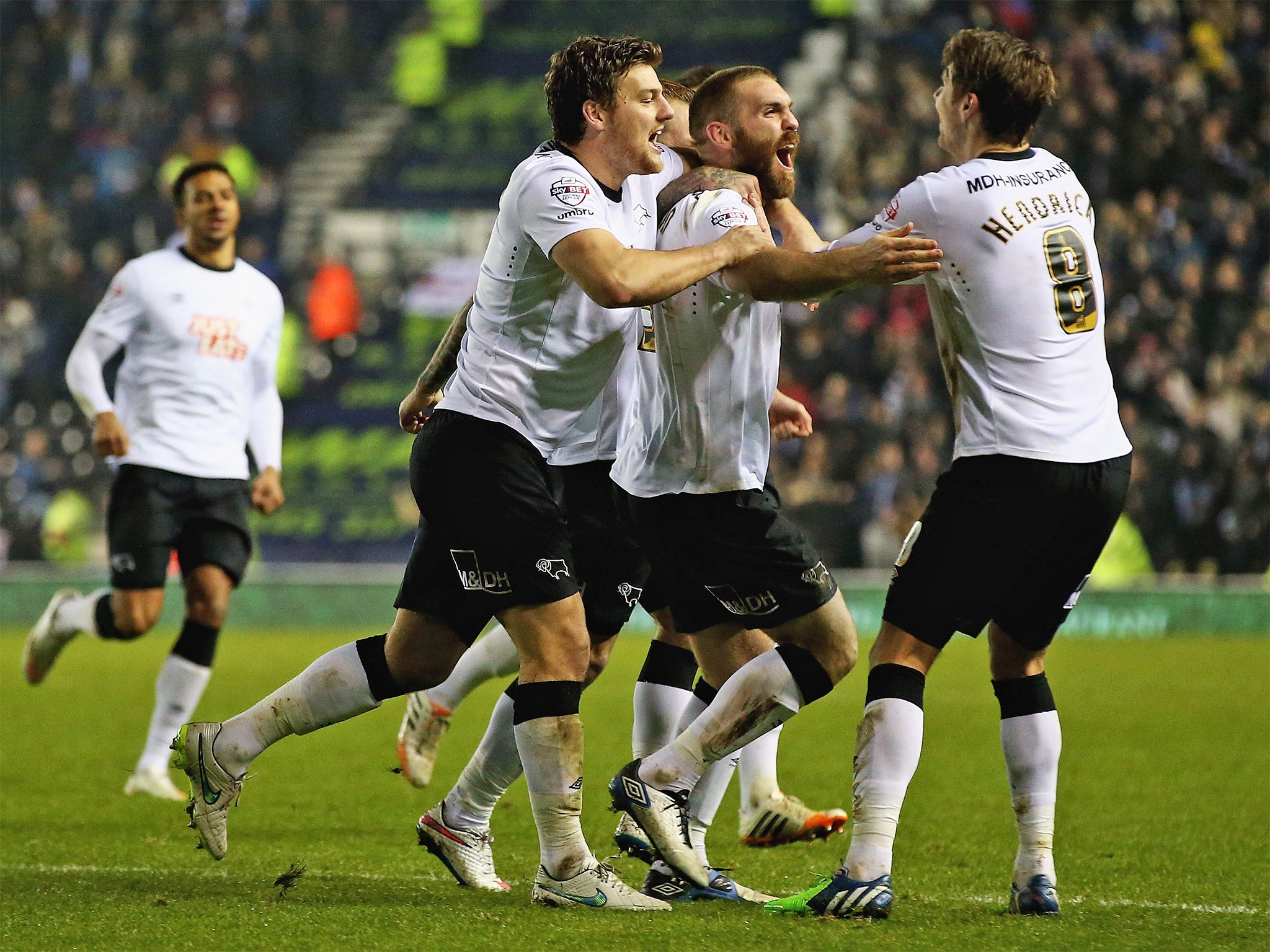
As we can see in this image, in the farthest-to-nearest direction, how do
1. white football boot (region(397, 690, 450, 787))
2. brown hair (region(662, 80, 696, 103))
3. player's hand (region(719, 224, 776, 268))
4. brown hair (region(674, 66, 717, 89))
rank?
white football boot (region(397, 690, 450, 787))
brown hair (region(674, 66, 717, 89))
brown hair (region(662, 80, 696, 103))
player's hand (region(719, 224, 776, 268))

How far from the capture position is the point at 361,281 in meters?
21.0

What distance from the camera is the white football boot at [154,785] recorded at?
6.85 metres

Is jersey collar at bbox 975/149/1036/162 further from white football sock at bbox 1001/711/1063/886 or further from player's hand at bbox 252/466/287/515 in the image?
player's hand at bbox 252/466/287/515

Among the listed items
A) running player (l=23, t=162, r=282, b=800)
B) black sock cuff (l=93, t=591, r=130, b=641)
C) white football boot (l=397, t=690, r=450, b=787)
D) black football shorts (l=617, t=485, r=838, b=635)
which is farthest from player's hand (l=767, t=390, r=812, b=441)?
black sock cuff (l=93, t=591, r=130, b=641)

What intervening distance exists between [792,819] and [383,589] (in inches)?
465

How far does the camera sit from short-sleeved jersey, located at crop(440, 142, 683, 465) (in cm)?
430

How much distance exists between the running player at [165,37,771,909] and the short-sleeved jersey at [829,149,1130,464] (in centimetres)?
49

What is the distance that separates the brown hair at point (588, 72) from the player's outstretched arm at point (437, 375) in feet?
2.08

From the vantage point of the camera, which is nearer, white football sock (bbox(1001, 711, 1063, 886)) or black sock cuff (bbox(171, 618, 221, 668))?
white football sock (bbox(1001, 711, 1063, 886))

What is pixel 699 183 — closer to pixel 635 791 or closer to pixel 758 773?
pixel 635 791

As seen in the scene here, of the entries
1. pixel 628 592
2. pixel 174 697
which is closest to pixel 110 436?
pixel 174 697

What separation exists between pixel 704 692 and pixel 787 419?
3.07ft

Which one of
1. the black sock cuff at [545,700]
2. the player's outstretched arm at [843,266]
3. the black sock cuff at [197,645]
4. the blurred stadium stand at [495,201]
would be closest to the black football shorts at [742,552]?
the black sock cuff at [545,700]

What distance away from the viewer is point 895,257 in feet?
13.3
